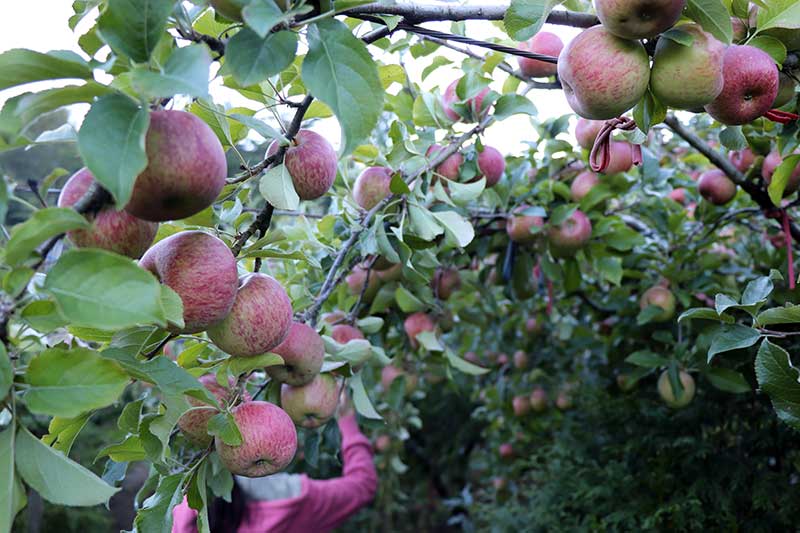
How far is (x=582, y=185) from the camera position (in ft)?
5.52

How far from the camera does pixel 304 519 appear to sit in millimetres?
2283

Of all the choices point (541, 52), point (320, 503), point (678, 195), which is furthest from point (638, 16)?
point (320, 503)

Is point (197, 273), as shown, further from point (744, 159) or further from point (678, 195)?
point (678, 195)

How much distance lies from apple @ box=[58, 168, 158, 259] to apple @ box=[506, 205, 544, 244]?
3.60 feet

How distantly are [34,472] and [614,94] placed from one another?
69cm

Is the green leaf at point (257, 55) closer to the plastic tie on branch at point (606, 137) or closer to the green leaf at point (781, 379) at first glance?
the plastic tie on branch at point (606, 137)

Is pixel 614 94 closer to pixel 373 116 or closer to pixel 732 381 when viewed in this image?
pixel 373 116

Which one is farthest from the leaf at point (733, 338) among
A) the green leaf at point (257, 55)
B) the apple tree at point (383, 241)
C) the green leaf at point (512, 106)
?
the green leaf at point (257, 55)

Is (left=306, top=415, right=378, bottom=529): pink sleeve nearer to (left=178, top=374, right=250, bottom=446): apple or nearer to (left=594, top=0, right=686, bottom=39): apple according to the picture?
(left=178, top=374, right=250, bottom=446): apple

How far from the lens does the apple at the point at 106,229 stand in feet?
2.02

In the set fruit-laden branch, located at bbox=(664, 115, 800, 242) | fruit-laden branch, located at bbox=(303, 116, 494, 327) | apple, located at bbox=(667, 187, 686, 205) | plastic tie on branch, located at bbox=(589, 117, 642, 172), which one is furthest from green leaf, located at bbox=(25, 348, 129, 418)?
apple, located at bbox=(667, 187, 686, 205)

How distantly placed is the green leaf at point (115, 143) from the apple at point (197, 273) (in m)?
0.19

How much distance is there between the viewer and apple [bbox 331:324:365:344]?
4.52 ft

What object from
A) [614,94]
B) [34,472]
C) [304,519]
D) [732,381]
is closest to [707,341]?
[732,381]
